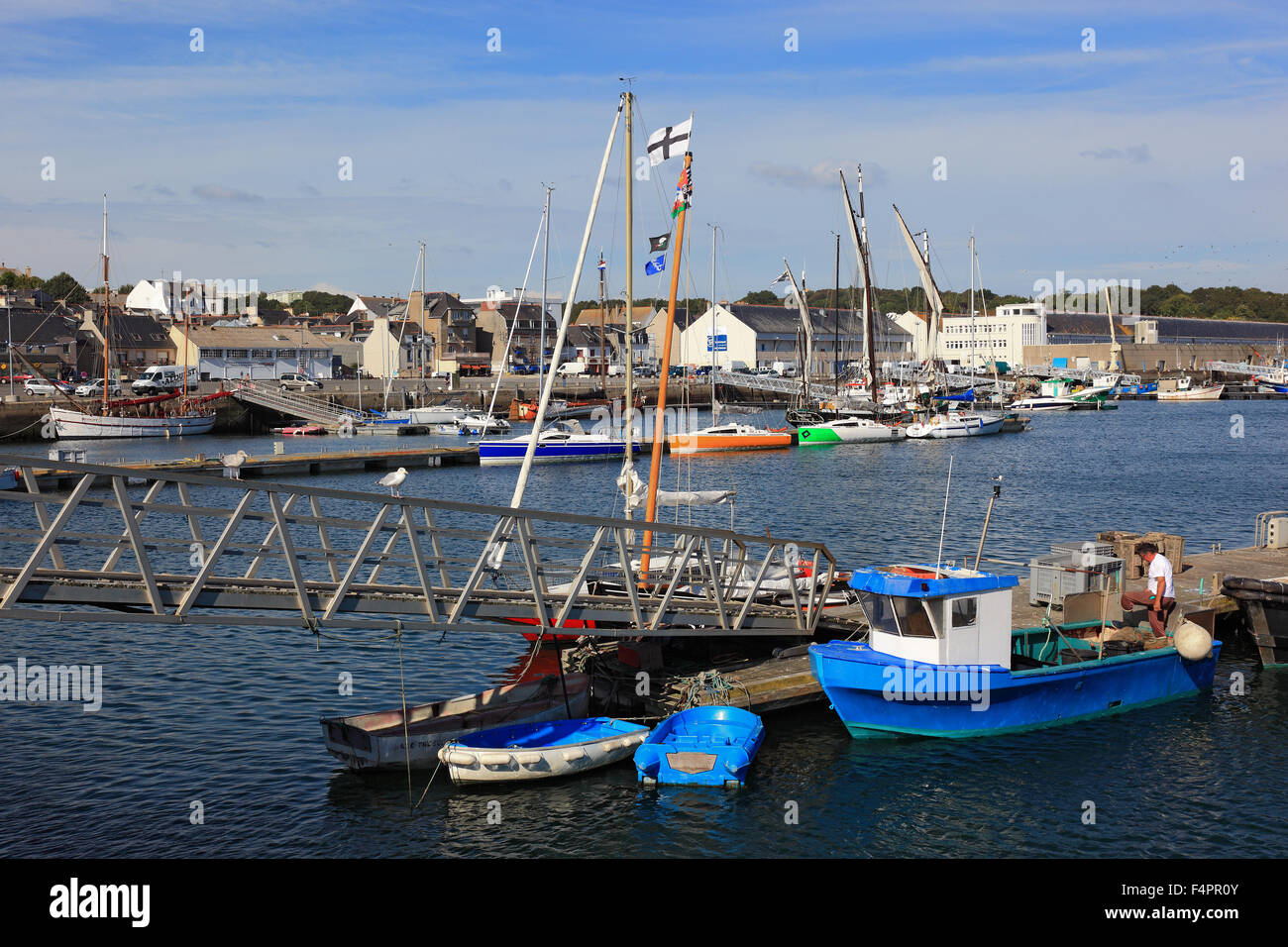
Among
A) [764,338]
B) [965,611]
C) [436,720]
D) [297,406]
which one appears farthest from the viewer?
[764,338]

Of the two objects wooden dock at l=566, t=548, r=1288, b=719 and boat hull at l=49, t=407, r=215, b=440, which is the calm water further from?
boat hull at l=49, t=407, r=215, b=440

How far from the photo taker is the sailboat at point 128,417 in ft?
306

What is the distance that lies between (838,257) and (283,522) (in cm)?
9531

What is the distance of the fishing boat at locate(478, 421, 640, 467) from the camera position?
77.1m

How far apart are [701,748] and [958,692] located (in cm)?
560

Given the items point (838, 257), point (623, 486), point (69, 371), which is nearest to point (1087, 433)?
point (838, 257)

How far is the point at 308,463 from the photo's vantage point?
70000 millimetres

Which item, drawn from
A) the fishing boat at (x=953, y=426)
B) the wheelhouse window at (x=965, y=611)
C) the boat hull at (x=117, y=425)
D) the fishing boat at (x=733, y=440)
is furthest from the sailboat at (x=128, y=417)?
the wheelhouse window at (x=965, y=611)

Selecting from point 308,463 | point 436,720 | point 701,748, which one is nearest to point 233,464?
point 308,463

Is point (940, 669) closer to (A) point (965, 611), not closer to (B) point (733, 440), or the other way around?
(A) point (965, 611)

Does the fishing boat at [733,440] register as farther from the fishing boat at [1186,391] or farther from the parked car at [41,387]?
the fishing boat at [1186,391]

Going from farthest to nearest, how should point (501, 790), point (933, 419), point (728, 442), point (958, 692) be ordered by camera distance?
point (933, 419), point (728, 442), point (958, 692), point (501, 790)
